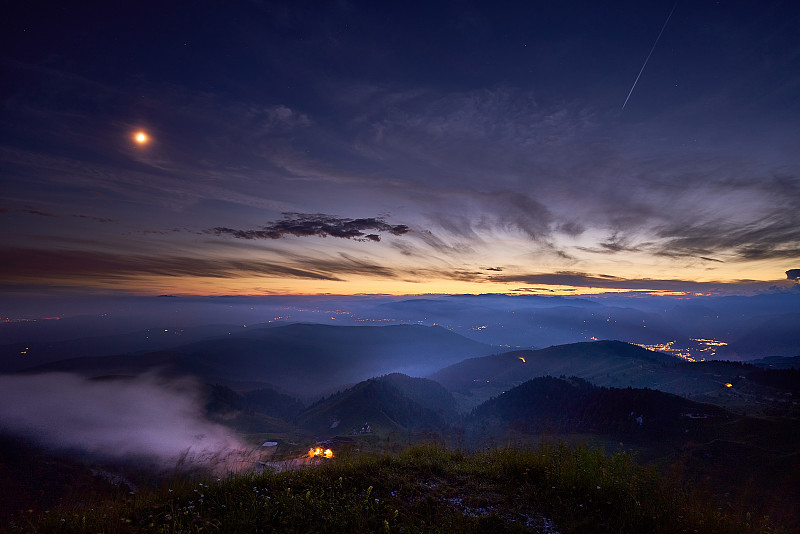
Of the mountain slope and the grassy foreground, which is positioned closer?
the grassy foreground

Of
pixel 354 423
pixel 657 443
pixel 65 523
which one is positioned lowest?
pixel 354 423

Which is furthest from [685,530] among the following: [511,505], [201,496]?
[201,496]

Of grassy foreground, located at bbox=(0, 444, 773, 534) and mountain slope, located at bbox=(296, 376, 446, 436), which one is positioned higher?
grassy foreground, located at bbox=(0, 444, 773, 534)

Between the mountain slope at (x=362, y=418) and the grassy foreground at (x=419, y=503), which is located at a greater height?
the grassy foreground at (x=419, y=503)

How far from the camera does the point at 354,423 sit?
16938 centimetres

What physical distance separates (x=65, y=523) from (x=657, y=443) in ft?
504

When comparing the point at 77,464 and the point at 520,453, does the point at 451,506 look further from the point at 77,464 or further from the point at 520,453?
the point at 77,464

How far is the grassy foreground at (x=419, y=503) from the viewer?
6.43m

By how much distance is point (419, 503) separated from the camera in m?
7.80

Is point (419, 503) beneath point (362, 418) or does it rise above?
above

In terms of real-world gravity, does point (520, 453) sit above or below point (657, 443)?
above

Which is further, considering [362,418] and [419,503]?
[362,418]

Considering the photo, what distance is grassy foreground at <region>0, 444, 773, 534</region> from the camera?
21.1 feet

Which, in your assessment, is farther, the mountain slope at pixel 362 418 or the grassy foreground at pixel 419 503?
the mountain slope at pixel 362 418
